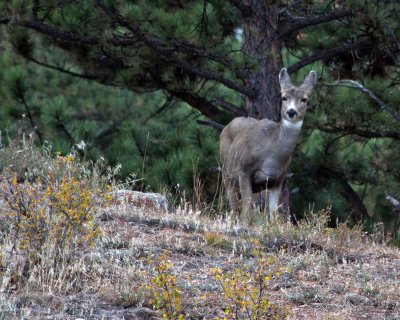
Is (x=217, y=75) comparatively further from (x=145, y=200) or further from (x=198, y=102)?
(x=145, y=200)

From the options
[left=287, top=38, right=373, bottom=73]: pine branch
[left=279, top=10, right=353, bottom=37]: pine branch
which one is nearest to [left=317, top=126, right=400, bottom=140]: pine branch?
[left=287, top=38, right=373, bottom=73]: pine branch

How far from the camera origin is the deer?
12.4 m

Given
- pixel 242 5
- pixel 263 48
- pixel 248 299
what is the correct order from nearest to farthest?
pixel 248 299 < pixel 242 5 < pixel 263 48

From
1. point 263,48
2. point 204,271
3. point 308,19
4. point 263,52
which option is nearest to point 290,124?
point 263,52

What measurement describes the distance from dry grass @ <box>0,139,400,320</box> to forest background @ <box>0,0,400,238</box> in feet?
7.76

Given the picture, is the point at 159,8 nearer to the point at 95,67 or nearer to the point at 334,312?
the point at 95,67

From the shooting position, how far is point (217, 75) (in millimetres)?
12844

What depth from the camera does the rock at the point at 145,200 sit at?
10.2 m

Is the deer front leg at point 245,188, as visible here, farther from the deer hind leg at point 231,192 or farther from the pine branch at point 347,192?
the pine branch at point 347,192

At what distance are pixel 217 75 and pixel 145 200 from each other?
2971 mm

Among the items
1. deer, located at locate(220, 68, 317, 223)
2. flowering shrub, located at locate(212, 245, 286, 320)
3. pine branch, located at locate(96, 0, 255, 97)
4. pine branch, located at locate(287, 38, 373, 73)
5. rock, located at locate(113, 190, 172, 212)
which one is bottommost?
flowering shrub, located at locate(212, 245, 286, 320)

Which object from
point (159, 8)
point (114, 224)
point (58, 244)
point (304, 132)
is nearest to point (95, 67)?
point (159, 8)

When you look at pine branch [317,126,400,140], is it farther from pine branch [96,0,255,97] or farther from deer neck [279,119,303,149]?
pine branch [96,0,255,97]

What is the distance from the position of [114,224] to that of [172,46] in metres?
4.50
